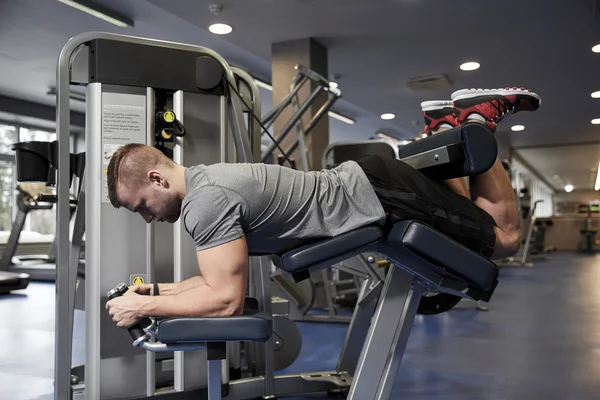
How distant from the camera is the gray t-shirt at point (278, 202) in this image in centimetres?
121

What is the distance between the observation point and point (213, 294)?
116cm

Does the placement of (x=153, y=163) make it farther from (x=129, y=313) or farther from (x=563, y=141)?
(x=563, y=141)

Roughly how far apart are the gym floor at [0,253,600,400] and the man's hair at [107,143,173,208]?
1.39 m

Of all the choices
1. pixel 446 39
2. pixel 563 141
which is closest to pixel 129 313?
pixel 446 39

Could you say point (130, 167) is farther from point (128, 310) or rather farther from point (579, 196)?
point (579, 196)

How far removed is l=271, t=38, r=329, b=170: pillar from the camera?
4.98 metres

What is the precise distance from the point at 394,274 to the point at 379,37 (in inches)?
160

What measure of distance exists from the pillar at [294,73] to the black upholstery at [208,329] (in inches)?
155

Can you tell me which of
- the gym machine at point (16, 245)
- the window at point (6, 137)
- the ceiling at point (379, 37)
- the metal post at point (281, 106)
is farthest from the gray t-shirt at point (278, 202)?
the window at point (6, 137)

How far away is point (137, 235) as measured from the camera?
2.00 meters

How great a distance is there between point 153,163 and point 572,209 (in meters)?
21.1

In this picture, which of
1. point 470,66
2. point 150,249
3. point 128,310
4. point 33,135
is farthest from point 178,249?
point 33,135

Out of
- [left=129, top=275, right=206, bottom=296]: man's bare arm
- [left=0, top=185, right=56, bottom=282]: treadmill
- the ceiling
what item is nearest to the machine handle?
[left=129, top=275, right=206, bottom=296]: man's bare arm

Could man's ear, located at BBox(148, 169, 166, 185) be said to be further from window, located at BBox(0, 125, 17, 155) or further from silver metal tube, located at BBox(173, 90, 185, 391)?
window, located at BBox(0, 125, 17, 155)
